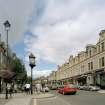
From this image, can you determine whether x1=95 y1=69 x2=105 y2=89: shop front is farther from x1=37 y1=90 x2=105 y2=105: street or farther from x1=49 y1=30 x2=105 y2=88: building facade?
x1=37 y1=90 x2=105 y2=105: street

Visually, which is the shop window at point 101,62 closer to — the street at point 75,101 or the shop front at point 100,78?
the shop front at point 100,78

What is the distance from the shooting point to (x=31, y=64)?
1709 inches

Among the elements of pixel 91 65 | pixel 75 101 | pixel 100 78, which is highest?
pixel 91 65

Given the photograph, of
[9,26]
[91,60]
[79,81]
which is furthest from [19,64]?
[9,26]

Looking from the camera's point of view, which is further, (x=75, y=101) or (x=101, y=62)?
(x=101, y=62)

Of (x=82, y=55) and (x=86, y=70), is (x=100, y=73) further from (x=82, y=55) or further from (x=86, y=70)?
(x=82, y=55)

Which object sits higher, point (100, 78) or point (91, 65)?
point (91, 65)

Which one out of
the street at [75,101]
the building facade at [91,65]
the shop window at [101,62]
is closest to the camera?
the street at [75,101]

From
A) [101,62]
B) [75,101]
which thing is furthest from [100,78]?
[75,101]

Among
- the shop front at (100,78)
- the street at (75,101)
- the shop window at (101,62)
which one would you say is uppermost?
the shop window at (101,62)

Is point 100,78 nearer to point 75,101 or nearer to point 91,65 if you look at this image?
point 91,65

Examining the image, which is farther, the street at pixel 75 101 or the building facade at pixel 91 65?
the building facade at pixel 91 65

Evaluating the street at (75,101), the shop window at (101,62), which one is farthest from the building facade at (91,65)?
the street at (75,101)

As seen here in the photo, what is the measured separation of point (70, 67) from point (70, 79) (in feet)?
18.0
